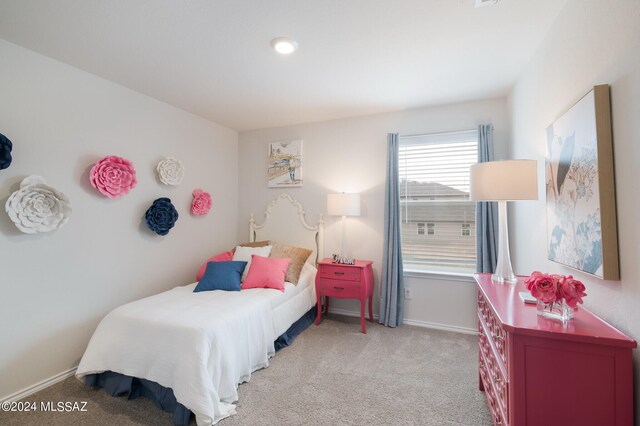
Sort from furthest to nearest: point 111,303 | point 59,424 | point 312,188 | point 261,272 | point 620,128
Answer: point 312,188 < point 261,272 < point 111,303 < point 59,424 < point 620,128

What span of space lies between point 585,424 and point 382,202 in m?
2.55

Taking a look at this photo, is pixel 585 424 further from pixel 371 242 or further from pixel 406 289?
pixel 371 242

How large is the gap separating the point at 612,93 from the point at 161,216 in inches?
134

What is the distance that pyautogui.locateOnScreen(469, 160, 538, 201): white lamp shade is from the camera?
5.95 feet

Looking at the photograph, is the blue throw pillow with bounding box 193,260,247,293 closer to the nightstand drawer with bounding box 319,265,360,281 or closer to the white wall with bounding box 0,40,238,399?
the white wall with bounding box 0,40,238,399

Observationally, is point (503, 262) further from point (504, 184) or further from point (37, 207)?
point (37, 207)

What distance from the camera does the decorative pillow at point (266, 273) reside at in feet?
9.37

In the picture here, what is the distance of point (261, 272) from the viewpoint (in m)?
2.93

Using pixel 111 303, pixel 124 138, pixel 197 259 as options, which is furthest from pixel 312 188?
pixel 111 303

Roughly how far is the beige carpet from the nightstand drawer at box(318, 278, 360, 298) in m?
0.48

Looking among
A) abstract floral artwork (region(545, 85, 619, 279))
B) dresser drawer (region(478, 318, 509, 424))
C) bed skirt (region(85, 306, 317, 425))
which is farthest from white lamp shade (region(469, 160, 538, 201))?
bed skirt (region(85, 306, 317, 425))

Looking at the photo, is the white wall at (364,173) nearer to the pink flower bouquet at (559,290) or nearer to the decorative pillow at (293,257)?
the decorative pillow at (293,257)

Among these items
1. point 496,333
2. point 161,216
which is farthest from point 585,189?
point 161,216

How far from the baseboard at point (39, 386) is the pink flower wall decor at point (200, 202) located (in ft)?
5.85
